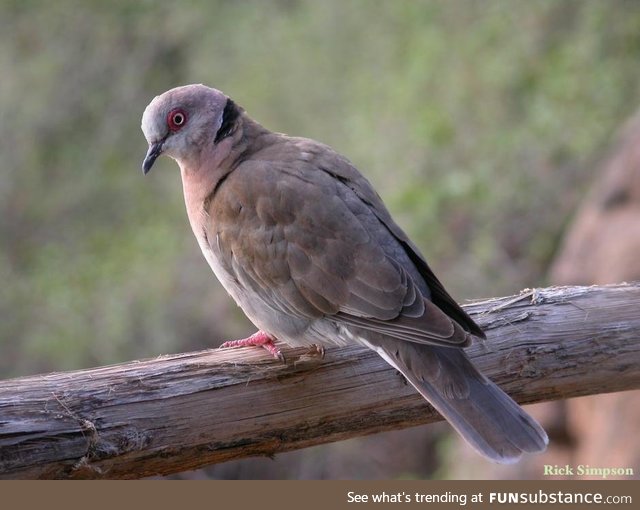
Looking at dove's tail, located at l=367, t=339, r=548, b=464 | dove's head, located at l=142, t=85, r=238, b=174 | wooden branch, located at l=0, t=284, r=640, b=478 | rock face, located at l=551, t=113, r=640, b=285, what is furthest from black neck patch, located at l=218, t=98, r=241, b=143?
rock face, located at l=551, t=113, r=640, b=285

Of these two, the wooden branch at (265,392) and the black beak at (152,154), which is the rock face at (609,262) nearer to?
the wooden branch at (265,392)

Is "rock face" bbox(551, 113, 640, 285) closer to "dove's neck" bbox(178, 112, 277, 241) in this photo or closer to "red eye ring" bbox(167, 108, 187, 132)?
"dove's neck" bbox(178, 112, 277, 241)

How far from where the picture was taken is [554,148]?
7.83 meters

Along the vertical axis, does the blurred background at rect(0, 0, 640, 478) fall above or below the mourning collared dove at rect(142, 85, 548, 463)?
above

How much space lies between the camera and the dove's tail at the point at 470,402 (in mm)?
2834

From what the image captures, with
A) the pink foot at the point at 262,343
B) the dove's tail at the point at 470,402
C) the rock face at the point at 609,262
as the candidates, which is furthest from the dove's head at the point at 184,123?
the rock face at the point at 609,262

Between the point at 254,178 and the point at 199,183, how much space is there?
0.33 metres

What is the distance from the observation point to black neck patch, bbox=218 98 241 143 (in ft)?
12.1

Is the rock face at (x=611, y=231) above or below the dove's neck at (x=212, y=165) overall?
above

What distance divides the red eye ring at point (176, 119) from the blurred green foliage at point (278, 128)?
3819 millimetres

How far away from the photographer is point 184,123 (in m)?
3.67

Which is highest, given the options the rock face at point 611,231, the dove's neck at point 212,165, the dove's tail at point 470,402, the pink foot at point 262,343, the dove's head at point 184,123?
the rock face at point 611,231

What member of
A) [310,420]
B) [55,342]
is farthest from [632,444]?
[55,342]

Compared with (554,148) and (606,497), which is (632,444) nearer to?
(606,497)
